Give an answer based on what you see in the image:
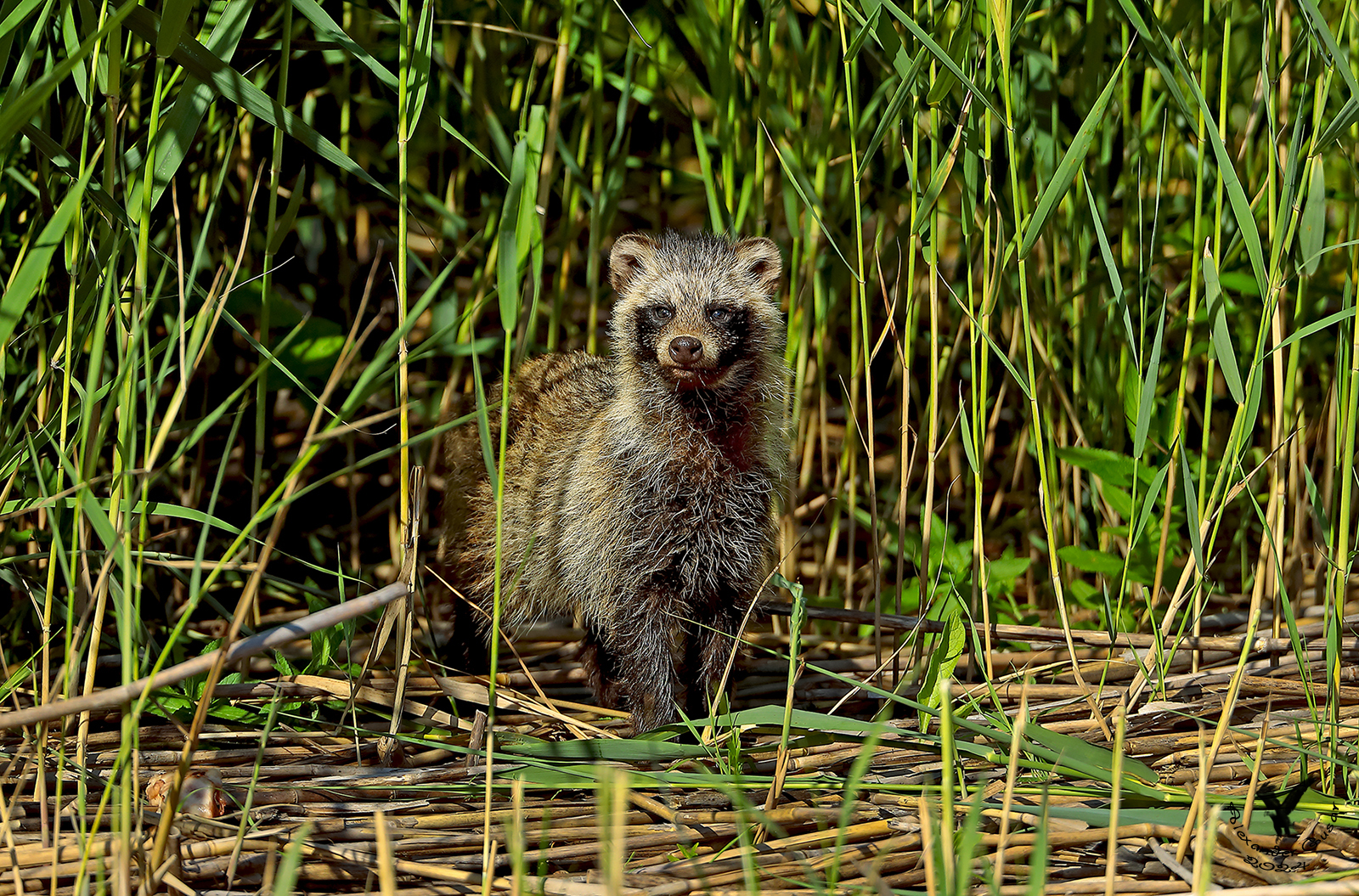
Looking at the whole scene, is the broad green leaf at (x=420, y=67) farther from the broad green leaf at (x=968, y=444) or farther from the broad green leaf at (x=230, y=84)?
the broad green leaf at (x=968, y=444)

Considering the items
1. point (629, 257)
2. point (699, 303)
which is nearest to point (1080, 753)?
point (699, 303)

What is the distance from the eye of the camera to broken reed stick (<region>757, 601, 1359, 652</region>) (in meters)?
3.67

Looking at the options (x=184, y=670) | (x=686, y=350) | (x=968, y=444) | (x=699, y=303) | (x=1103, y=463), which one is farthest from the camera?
A: (x=1103, y=463)

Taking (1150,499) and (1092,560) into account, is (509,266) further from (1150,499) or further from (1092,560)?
(1092,560)

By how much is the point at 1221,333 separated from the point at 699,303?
5.36ft

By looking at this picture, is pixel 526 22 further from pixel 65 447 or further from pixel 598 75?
pixel 65 447

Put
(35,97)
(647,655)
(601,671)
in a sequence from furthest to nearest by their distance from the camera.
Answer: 1. (601,671)
2. (647,655)
3. (35,97)

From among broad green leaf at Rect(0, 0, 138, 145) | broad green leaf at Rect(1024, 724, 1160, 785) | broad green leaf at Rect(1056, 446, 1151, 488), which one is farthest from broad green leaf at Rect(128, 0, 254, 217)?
broad green leaf at Rect(1056, 446, 1151, 488)

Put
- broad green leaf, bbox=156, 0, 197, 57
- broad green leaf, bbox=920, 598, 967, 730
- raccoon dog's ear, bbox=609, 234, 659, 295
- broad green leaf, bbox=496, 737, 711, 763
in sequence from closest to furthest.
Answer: broad green leaf, bbox=156, 0, 197, 57 → broad green leaf, bbox=496, 737, 711, 763 → broad green leaf, bbox=920, 598, 967, 730 → raccoon dog's ear, bbox=609, 234, 659, 295

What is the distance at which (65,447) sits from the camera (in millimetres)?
2703

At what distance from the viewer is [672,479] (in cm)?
392

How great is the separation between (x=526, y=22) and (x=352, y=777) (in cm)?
270

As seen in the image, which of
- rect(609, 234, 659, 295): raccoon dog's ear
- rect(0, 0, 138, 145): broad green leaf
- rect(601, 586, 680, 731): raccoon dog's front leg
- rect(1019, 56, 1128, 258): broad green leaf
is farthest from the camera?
rect(609, 234, 659, 295): raccoon dog's ear

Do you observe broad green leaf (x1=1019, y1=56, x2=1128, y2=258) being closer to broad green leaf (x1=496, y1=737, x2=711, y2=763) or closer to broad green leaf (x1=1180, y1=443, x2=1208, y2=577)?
broad green leaf (x1=1180, y1=443, x2=1208, y2=577)
